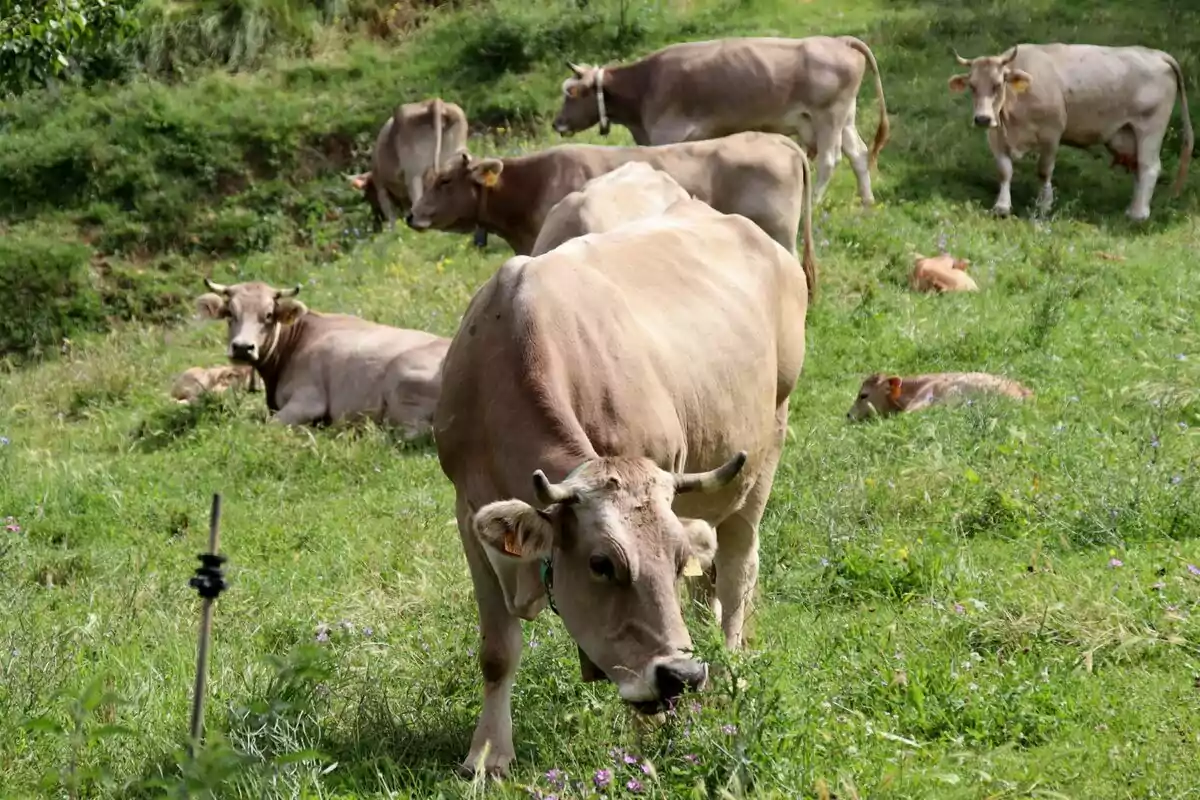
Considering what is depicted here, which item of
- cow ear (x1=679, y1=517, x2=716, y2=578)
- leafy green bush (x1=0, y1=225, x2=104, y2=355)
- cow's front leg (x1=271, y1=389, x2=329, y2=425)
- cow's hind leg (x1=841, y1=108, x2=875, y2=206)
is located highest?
cow ear (x1=679, y1=517, x2=716, y2=578)

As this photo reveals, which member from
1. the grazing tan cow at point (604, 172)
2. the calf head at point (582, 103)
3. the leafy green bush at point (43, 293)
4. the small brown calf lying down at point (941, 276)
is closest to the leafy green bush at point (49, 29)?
the grazing tan cow at point (604, 172)

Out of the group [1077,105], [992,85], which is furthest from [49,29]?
[1077,105]

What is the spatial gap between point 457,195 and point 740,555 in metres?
7.91

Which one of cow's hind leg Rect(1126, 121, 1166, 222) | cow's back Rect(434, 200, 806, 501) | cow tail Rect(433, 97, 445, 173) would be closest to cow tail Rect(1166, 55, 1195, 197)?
cow's hind leg Rect(1126, 121, 1166, 222)

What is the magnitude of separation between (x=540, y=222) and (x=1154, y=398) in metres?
6.03

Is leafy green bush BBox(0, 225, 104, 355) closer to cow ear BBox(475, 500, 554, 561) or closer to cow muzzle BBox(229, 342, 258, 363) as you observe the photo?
cow muzzle BBox(229, 342, 258, 363)

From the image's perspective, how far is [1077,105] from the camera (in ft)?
55.7

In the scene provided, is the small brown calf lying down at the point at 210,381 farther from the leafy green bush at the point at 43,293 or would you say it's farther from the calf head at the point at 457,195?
the leafy green bush at the point at 43,293

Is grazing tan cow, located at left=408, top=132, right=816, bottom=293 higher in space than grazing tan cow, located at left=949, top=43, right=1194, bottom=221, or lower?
higher

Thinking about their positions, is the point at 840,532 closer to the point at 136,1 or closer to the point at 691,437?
the point at 691,437

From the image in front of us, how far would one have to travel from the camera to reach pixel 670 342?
5.55 metres

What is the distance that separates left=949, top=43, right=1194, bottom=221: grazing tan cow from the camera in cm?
1642

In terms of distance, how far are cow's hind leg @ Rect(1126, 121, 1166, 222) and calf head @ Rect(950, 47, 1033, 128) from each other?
5.29 feet

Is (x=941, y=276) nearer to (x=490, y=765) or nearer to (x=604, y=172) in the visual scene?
(x=604, y=172)
